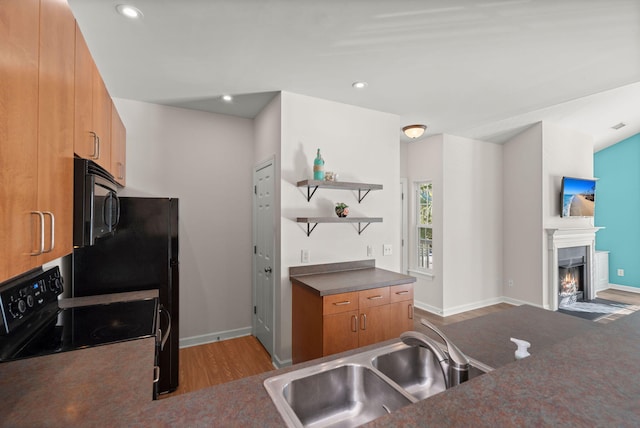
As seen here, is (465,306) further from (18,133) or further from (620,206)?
(18,133)

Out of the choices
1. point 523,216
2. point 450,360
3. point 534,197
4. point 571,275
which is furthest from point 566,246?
point 450,360

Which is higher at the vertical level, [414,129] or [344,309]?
[414,129]

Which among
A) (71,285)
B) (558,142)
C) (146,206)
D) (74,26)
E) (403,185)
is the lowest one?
(71,285)

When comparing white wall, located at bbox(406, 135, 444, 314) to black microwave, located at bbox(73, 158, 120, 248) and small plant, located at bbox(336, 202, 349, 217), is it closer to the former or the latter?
small plant, located at bbox(336, 202, 349, 217)

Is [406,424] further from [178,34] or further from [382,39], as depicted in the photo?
[178,34]

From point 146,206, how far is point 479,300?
483cm

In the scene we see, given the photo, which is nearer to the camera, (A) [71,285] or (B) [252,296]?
(A) [71,285]

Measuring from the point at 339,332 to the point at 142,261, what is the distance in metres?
1.67

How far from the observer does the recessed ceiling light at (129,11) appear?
5.44 feet

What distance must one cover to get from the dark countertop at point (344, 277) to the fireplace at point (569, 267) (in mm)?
3087

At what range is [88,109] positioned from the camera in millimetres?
1535

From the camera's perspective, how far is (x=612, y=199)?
19.6ft

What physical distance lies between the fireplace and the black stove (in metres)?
5.20

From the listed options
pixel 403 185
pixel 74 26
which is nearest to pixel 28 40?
pixel 74 26
